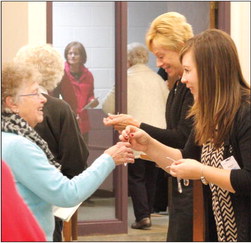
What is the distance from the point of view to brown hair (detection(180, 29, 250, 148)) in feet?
8.41

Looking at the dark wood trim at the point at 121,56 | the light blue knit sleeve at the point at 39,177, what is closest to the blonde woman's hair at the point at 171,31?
the light blue knit sleeve at the point at 39,177

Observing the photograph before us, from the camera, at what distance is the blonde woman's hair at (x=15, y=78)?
2.72 metres

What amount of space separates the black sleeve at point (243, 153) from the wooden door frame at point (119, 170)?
3636 mm

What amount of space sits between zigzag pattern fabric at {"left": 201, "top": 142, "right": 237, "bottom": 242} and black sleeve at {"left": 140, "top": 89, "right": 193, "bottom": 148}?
1.99 ft

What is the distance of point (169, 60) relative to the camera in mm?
3488

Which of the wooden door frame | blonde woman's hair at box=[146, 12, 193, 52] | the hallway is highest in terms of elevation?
blonde woman's hair at box=[146, 12, 193, 52]

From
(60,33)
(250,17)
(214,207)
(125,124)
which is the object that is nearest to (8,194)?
(214,207)

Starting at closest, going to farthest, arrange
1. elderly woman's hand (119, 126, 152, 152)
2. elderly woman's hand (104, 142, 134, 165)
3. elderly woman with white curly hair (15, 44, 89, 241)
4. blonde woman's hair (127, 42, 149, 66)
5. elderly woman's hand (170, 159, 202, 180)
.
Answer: elderly woman's hand (170, 159, 202, 180)
elderly woman's hand (104, 142, 134, 165)
elderly woman's hand (119, 126, 152, 152)
elderly woman with white curly hair (15, 44, 89, 241)
blonde woman's hair (127, 42, 149, 66)

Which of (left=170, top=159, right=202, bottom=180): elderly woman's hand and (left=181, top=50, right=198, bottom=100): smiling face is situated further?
(left=181, top=50, right=198, bottom=100): smiling face

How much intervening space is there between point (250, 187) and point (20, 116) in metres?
0.95

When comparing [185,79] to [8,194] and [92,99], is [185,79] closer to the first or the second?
[8,194]

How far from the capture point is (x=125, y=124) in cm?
351

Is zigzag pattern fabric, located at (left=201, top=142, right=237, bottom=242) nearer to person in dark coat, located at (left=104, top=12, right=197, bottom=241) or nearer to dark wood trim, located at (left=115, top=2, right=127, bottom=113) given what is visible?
person in dark coat, located at (left=104, top=12, right=197, bottom=241)

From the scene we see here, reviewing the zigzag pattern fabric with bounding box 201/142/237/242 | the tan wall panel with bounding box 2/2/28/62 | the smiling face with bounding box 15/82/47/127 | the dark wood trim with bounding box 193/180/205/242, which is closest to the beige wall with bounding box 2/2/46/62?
the tan wall panel with bounding box 2/2/28/62
